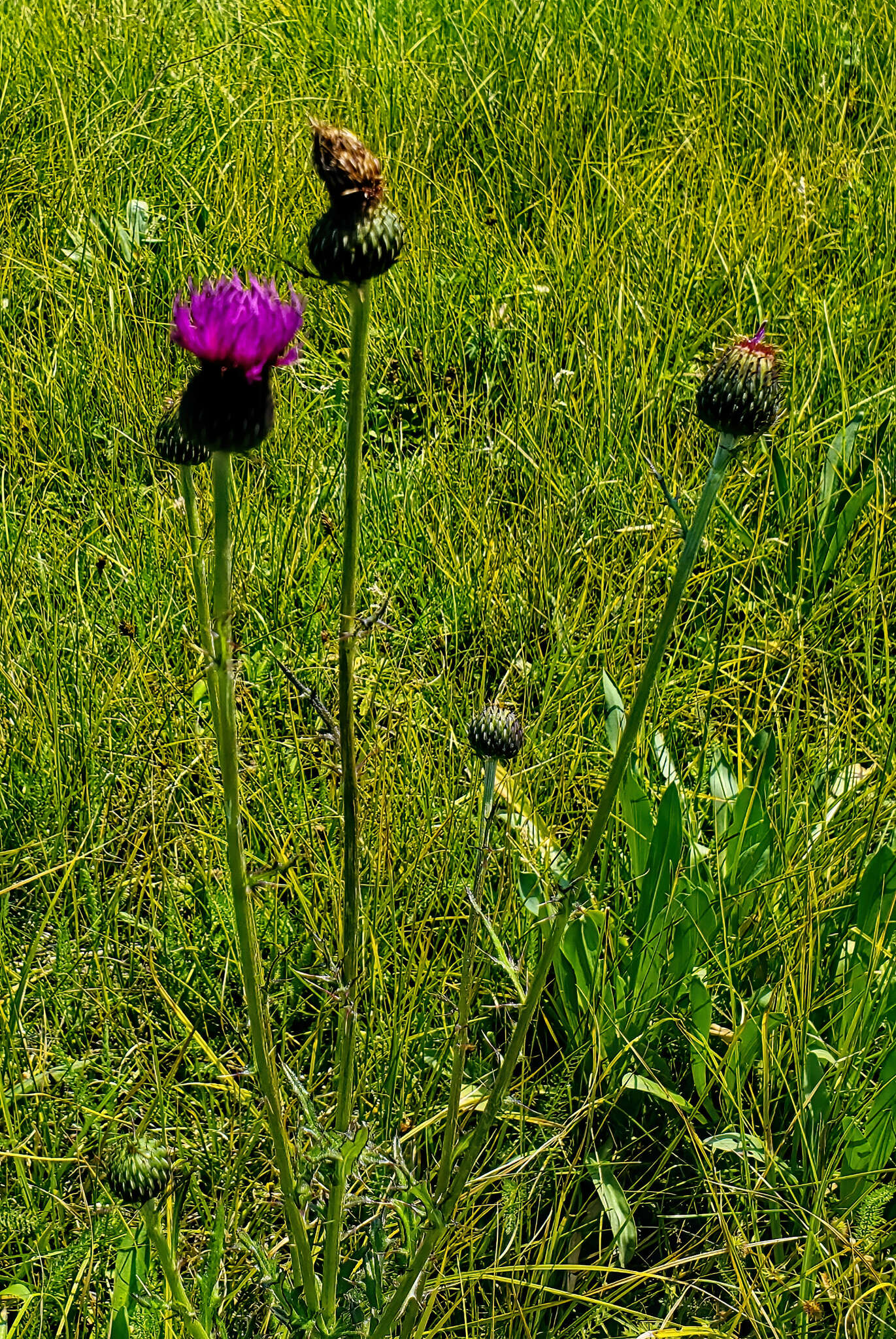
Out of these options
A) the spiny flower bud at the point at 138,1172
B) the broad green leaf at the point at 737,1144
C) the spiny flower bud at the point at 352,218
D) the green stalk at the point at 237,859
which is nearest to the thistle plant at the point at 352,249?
the spiny flower bud at the point at 352,218

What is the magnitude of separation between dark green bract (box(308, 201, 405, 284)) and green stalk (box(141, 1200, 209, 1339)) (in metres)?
0.80

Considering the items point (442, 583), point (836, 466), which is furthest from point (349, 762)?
point (836, 466)

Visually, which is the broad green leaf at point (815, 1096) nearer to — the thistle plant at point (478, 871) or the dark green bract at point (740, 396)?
the thistle plant at point (478, 871)

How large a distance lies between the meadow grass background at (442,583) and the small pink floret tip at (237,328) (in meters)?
0.40

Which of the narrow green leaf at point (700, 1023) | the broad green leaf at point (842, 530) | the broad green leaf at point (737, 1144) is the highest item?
the broad green leaf at point (842, 530)

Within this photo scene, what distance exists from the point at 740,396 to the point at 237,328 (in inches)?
16.7

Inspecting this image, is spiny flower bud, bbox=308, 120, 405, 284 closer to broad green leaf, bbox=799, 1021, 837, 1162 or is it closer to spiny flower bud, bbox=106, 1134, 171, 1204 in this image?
spiny flower bud, bbox=106, 1134, 171, 1204

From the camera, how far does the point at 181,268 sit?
2607 mm

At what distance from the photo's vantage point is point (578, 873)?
100cm

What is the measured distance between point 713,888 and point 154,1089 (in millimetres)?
736

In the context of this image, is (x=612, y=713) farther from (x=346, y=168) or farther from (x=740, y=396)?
(x=346, y=168)

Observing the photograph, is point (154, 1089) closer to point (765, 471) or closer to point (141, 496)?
point (141, 496)

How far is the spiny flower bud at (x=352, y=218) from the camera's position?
93 cm

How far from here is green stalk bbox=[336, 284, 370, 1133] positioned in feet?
3.01
